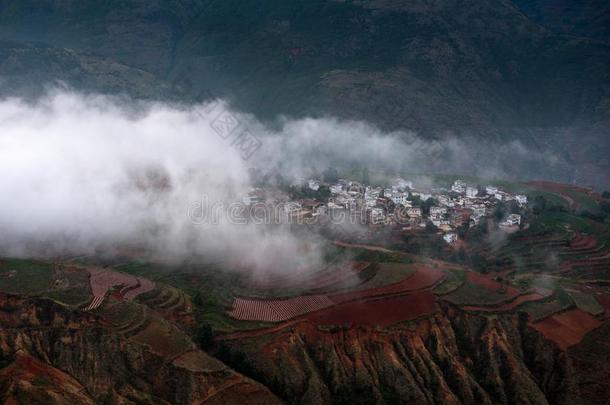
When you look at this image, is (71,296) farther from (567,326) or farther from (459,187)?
(459,187)

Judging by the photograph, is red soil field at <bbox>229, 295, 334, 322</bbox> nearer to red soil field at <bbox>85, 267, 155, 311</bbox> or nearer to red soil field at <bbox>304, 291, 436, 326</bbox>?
red soil field at <bbox>304, 291, 436, 326</bbox>

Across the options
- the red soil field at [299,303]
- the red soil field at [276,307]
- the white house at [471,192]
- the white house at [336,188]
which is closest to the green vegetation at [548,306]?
the red soil field at [299,303]

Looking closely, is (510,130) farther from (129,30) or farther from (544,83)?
(129,30)

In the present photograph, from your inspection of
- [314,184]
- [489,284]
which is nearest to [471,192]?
[314,184]

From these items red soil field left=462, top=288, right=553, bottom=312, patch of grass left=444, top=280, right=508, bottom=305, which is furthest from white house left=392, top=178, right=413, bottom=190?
patch of grass left=444, top=280, right=508, bottom=305

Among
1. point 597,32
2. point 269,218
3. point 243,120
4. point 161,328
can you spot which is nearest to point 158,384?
point 161,328
